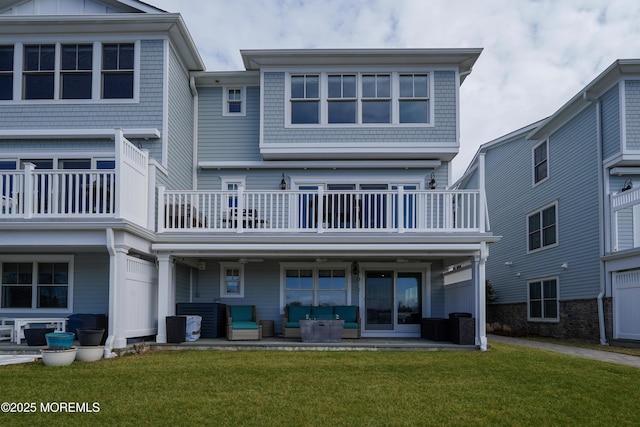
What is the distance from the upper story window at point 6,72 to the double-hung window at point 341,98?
7444 millimetres

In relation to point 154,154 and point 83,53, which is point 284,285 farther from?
point 83,53

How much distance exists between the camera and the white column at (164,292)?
12906 millimetres

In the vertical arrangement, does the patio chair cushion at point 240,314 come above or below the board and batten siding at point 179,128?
below

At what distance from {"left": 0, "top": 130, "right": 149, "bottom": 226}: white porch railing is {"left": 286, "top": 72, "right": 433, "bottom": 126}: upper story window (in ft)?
16.1

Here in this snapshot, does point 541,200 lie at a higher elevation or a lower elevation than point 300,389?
higher

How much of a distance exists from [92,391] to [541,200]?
16.4 meters

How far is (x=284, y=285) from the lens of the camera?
51.9 feet

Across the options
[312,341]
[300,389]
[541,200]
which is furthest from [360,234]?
[541,200]

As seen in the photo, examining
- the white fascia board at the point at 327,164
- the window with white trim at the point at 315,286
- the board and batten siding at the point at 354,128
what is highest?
the board and batten siding at the point at 354,128

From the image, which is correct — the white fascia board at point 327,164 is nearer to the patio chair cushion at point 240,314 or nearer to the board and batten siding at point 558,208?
the patio chair cushion at point 240,314

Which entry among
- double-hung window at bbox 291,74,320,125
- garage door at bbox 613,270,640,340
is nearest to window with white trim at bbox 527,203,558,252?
garage door at bbox 613,270,640,340

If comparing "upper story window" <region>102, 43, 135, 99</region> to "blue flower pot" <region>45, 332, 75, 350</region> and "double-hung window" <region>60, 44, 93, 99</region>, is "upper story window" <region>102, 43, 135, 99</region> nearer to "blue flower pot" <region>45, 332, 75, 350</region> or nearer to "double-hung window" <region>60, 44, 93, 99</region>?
"double-hung window" <region>60, 44, 93, 99</region>

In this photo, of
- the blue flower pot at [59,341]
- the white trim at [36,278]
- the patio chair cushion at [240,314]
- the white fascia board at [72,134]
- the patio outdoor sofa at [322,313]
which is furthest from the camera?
the patio outdoor sofa at [322,313]

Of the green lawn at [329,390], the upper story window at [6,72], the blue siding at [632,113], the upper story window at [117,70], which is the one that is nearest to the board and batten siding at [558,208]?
the blue siding at [632,113]
